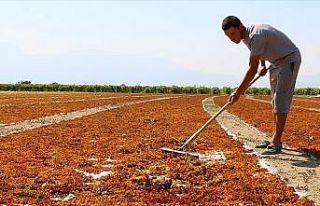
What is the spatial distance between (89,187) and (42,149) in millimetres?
2859

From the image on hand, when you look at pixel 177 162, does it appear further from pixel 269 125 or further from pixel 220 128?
pixel 269 125

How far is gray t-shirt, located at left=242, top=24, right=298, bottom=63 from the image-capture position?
7320 millimetres

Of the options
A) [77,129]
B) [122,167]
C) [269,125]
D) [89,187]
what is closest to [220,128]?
[269,125]

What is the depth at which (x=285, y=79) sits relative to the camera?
305 inches

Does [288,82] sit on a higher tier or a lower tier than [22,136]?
higher

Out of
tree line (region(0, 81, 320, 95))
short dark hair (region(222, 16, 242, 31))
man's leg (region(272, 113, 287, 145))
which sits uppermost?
short dark hair (region(222, 16, 242, 31))

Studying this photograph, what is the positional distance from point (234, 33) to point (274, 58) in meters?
0.81

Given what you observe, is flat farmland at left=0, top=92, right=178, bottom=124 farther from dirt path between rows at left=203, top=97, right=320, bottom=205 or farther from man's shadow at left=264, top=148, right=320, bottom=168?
man's shadow at left=264, top=148, right=320, bottom=168

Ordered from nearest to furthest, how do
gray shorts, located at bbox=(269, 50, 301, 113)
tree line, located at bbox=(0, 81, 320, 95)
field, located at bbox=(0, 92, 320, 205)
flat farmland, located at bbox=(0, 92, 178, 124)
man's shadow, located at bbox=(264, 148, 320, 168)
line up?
field, located at bbox=(0, 92, 320, 205)
man's shadow, located at bbox=(264, 148, 320, 168)
gray shorts, located at bbox=(269, 50, 301, 113)
flat farmland, located at bbox=(0, 92, 178, 124)
tree line, located at bbox=(0, 81, 320, 95)

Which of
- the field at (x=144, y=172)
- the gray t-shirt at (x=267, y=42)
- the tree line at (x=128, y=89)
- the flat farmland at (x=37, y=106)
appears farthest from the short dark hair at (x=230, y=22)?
the tree line at (x=128, y=89)

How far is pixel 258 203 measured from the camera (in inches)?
189

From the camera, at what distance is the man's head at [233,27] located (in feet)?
23.8

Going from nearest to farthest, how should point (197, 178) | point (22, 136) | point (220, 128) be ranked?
point (197, 178) → point (22, 136) → point (220, 128)

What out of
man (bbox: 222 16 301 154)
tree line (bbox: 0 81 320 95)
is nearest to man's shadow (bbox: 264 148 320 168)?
man (bbox: 222 16 301 154)
